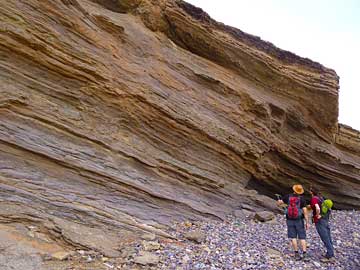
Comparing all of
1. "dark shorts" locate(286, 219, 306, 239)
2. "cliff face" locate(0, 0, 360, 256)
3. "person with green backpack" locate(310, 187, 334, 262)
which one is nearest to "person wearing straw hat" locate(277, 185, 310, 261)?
"dark shorts" locate(286, 219, 306, 239)

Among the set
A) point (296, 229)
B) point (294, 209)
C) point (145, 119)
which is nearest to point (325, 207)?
point (294, 209)

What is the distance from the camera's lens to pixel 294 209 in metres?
11.0

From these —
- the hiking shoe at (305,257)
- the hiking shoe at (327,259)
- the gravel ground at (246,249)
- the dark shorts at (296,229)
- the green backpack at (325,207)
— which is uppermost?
the green backpack at (325,207)

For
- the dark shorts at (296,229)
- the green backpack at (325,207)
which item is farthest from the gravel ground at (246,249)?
the green backpack at (325,207)

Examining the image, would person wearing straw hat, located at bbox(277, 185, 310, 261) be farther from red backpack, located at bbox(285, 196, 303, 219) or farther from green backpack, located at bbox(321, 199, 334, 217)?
green backpack, located at bbox(321, 199, 334, 217)

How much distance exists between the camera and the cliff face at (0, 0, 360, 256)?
10.6 m

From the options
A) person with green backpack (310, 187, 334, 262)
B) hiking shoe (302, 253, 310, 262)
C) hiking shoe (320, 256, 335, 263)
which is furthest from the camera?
person with green backpack (310, 187, 334, 262)

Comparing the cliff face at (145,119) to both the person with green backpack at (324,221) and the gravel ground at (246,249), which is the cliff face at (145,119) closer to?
the gravel ground at (246,249)

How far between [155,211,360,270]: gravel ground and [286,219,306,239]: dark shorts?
0.70 metres

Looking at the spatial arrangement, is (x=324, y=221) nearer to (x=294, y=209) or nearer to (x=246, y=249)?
(x=294, y=209)

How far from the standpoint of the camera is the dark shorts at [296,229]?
10.9 metres

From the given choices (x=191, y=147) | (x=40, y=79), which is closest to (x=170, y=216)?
(x=191, y=147)

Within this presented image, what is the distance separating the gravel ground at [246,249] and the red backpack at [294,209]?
51.3 inches

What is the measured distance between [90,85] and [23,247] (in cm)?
702
